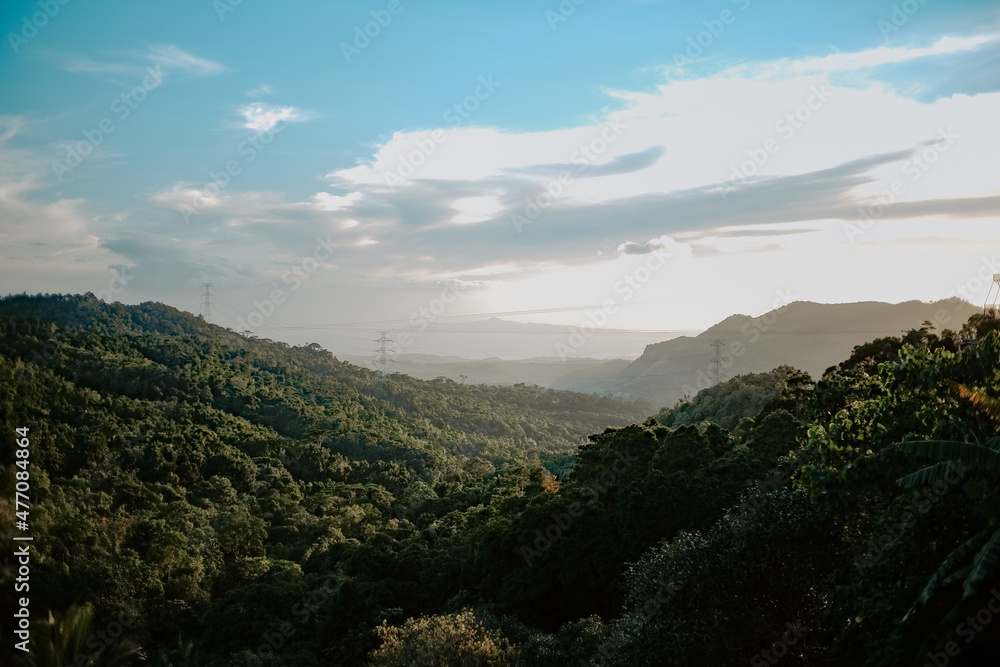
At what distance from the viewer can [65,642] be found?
1823 centimetres

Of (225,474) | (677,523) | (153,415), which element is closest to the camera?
(677,523)

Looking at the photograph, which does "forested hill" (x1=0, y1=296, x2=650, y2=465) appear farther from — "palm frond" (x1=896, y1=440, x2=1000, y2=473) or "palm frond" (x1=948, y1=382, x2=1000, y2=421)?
"palm frond" (x1=896, y1=440, x2=1000, y2=473)

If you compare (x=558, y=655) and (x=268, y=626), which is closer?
(x=558, y=655)

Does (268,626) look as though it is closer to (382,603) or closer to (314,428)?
(382,603)

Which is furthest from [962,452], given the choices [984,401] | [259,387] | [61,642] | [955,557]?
[259,387]

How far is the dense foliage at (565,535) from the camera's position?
496 inches

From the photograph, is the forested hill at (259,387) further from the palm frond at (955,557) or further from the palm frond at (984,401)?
the palm frond at (955,557)

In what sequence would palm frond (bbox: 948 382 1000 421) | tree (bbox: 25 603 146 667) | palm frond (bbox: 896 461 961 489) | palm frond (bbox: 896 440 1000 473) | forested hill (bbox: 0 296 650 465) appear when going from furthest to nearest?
1. forested hill (bbox: 0 296 650 465)
2. tree (bbox: 25 603 146 667)
3. palm frond (bbox: 948 382 1000 421)
4. palm frond (bbox: 896 461 961 489)
5. palm frond (bbox: 896 440 1000 473)

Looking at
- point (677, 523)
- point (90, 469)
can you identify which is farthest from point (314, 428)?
point (677, 523)

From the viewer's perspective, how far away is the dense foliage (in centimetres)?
1259

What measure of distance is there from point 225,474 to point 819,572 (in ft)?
239

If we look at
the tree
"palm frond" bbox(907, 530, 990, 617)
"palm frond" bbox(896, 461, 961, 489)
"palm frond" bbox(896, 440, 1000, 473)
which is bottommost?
the tree

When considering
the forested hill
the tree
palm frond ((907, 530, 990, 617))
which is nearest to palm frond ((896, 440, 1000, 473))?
palm frond ((907, 530, 990, 617))

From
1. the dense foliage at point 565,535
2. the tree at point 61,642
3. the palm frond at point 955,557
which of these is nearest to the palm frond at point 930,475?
the dense foliage at point 565,535
